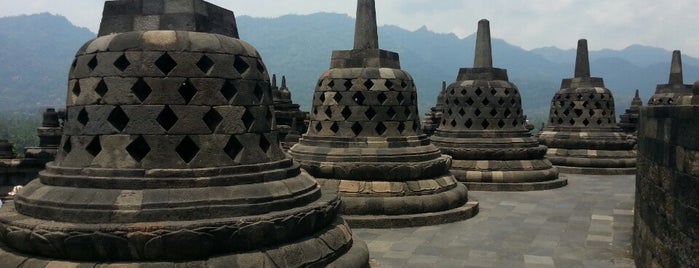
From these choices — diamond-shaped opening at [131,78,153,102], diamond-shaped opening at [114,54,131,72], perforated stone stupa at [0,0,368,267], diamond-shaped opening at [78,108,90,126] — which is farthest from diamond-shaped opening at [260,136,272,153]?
diamond-shaped opening at [78,108,90,126]

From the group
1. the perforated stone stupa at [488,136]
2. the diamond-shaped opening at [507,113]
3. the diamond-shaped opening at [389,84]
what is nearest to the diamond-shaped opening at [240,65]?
the diamond-shaped opening at [389,84]

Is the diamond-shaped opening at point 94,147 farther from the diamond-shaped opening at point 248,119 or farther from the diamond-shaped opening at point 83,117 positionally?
the diamond-shaped opening at point 248,119

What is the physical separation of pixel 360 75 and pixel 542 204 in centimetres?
435

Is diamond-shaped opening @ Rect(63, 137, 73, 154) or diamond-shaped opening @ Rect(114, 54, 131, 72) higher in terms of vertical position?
diamond-shaped opening @ Rect(114, 54, 131, 72)

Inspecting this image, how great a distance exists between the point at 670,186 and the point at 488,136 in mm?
8697

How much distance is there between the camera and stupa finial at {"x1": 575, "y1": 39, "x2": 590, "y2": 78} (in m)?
17.4

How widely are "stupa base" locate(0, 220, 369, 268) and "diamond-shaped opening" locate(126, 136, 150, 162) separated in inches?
34.0

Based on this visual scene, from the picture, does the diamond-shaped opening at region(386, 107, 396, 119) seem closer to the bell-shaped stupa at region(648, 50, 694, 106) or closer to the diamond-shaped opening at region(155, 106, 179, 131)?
the diamond-shaped opening at region(155, 106, 179, 131)

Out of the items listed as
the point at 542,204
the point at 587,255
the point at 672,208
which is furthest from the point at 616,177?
the point at 672,208

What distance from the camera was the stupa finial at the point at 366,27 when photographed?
1051cm

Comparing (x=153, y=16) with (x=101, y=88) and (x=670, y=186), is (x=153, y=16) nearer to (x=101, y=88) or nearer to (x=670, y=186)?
(x=101, y=88)

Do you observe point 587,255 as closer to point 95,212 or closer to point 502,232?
point 502,232

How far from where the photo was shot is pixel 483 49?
1409cm

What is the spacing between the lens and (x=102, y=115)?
457 centimetres
